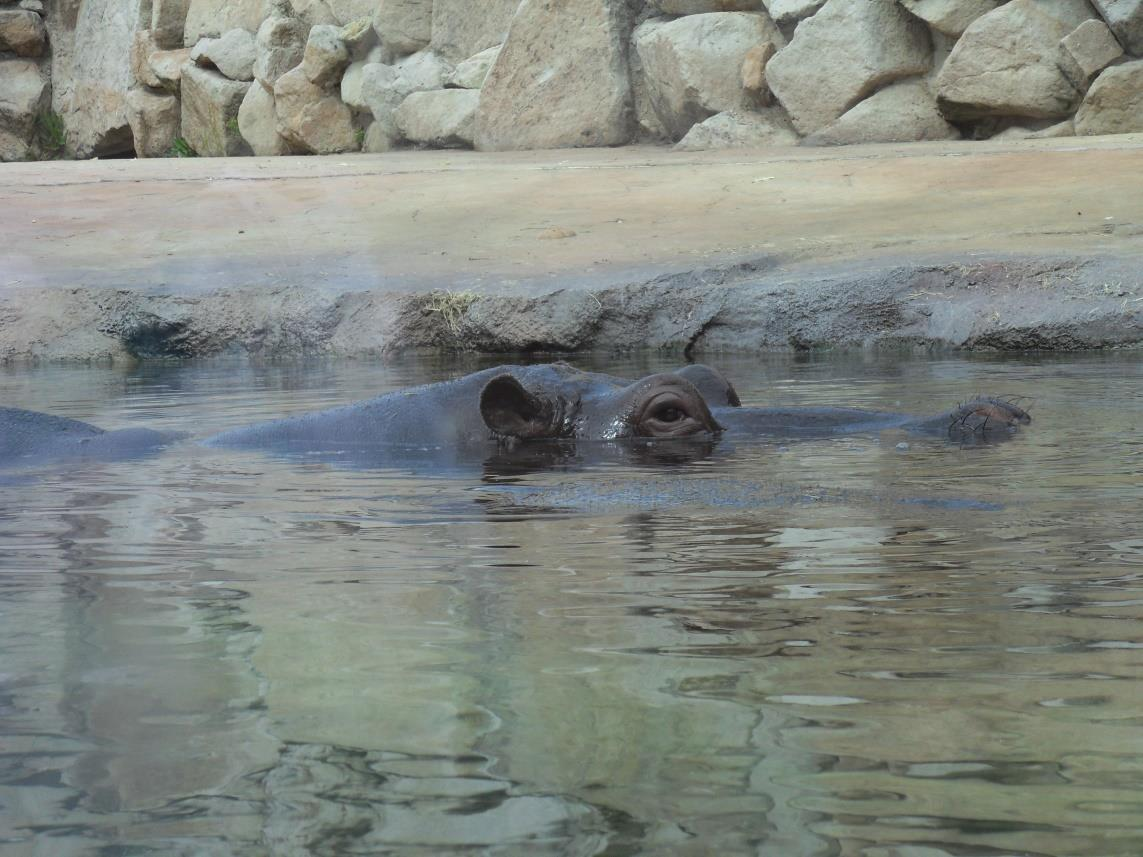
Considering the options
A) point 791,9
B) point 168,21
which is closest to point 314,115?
point 168,21

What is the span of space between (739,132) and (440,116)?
3595mm

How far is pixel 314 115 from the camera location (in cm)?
1855

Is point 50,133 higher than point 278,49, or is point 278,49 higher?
point 278,49

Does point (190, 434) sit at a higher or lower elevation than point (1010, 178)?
lower

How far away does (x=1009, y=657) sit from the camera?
6.68 feet

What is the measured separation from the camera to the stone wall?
13633 millimetres

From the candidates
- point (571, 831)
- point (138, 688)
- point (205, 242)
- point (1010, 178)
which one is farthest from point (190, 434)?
point (1010, 178)

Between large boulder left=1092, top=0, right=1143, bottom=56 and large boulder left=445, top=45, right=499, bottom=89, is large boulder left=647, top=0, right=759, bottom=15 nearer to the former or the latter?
large boulder left=445, top=45, right=499, bottom=89

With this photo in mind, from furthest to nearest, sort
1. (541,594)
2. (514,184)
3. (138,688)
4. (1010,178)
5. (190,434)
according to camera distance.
Result: (514,184) → (1010,178) → (190,434) → (541,594) → (138,688)

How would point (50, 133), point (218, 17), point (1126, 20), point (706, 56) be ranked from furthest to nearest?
1. point (50, 133)
2. point (218, 17)
3. point (706, 56)
4. point (1126, 20)

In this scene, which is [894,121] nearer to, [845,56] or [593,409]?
[845,56]

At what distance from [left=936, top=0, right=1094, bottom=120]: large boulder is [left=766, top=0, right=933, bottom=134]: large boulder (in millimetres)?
729

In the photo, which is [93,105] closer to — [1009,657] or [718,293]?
[718,293]

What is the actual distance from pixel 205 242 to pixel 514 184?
2.56 metres
